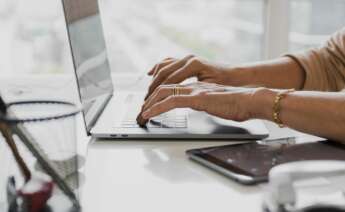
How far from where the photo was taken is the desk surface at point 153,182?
723 mm

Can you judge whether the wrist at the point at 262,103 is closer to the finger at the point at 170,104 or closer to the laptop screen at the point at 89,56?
the finger at the point at 170,104

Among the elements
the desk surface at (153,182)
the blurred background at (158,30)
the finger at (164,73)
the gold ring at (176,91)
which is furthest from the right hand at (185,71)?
the blurred background at (158,30)

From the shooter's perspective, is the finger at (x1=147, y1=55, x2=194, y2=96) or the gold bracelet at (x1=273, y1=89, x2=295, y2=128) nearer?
the gold bracelet at (x1=273, y1=89, x2=295, y2=128)

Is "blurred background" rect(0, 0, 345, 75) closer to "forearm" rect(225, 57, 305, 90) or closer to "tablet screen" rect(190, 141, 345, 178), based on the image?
"forearm" rect(225, 57, 305, 90)

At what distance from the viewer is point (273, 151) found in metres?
0.91

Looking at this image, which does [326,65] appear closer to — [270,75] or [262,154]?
[270,75]

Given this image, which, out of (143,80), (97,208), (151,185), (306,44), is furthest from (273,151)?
(306,44)

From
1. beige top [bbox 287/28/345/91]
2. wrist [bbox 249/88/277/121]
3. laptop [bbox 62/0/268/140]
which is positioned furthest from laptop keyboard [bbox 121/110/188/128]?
beige top [bbox 287/28/345/91]

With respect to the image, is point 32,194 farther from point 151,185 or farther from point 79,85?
point 79,85

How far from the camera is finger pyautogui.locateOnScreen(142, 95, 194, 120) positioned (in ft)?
3.38

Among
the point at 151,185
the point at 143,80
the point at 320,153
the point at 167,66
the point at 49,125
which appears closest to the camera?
the point at 49,125

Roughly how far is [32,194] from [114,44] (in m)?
1.50

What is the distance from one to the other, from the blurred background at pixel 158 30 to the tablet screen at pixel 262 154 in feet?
3.83

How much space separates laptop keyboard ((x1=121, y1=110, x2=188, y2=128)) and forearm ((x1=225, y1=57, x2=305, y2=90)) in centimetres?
20
